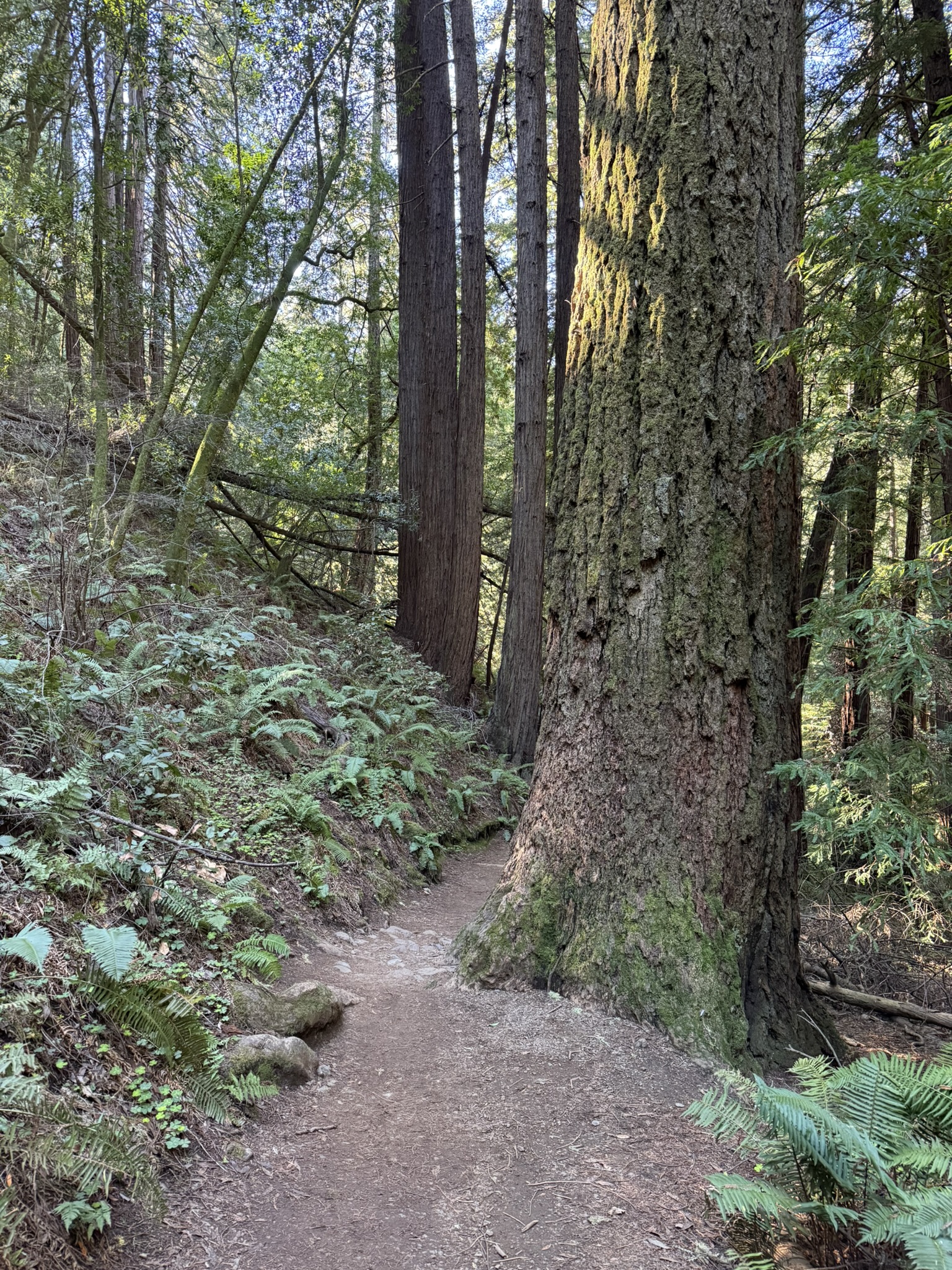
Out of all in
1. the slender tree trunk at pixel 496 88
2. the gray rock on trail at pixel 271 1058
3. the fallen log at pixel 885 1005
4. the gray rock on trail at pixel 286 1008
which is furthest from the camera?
the slender tree trunk at pixel 496 88

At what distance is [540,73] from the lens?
8750 millimetres

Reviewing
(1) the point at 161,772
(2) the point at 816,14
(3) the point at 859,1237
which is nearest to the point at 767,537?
(3) the point at 859,1237

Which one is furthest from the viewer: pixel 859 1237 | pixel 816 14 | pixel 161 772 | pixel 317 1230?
pixel 816 14

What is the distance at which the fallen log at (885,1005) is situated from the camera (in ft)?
14.2

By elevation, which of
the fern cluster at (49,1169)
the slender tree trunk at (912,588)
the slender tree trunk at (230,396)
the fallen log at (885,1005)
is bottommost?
the fallen log at (885,1005)

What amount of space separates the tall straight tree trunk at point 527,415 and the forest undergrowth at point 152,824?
1.10m

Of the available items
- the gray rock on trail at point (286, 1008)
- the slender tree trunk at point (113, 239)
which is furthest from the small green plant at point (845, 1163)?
the slender tree trunk at point (113, 239)

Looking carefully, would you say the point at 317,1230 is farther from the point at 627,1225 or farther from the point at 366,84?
the point at 366,84

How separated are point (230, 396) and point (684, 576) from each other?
5783 mm

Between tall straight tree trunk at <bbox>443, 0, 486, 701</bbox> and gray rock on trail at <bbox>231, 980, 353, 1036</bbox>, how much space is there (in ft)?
22.6

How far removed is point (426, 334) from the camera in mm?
10906

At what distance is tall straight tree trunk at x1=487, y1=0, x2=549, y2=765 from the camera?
28.9 feet

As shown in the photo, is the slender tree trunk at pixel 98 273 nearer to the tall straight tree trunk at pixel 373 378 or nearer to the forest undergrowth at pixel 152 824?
the forest undergrowth at pixel 152 824

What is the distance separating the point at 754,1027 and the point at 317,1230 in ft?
6.43
